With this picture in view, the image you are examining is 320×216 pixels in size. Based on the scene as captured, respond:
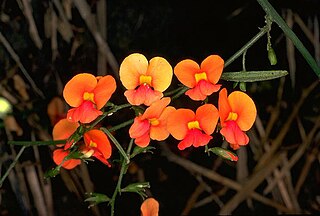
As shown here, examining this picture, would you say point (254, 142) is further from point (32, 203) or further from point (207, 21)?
point (32, 203)

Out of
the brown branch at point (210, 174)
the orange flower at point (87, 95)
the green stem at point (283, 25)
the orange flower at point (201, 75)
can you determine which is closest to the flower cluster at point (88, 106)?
the orange flower at point (87, 95)

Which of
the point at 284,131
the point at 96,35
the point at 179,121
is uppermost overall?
the point at 96,35

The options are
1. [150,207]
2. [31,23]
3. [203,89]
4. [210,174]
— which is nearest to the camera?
[203,89]

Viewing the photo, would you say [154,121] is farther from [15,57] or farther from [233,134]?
[15,57]

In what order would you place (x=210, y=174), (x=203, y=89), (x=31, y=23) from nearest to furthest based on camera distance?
(x=203, y=89) < (x=31, y=23) < (x=210, y=174)

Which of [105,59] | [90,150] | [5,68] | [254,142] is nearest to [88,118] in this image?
[90,150]

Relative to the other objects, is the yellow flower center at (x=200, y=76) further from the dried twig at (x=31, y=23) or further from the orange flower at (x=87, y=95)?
the dried twig at (x=31, y=23)

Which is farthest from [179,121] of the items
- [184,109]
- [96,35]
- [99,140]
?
[96,35]
